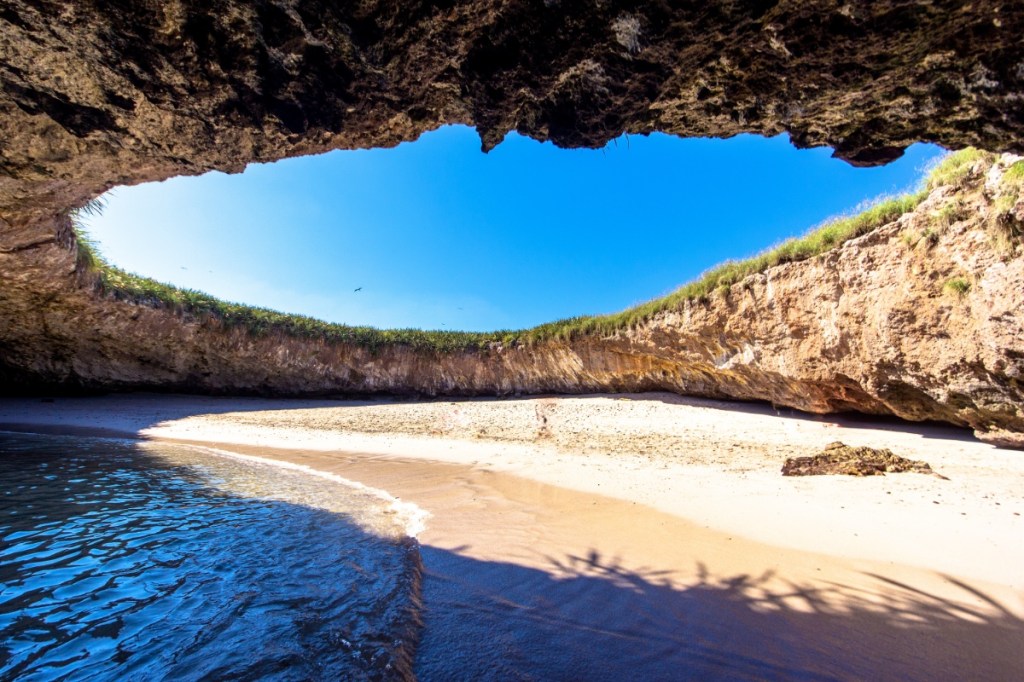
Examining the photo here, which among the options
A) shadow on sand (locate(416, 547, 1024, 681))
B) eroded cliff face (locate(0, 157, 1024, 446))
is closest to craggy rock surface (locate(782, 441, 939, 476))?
eroded cliff face (locate(0, 157, 1024, 446))

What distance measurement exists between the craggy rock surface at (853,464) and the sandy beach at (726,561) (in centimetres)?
38

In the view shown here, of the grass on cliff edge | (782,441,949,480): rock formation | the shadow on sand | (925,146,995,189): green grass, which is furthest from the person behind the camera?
the grass on cliff edge

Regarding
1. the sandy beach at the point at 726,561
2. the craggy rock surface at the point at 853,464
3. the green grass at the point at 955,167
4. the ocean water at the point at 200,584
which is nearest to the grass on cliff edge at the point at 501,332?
the green grass at the point at 955,167

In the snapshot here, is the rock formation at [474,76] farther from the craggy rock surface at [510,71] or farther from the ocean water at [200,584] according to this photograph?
the ocean water at [200,584]

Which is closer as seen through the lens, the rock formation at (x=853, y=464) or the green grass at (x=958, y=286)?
the rock formation at (x=853, y=464)

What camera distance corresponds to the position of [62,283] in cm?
1224

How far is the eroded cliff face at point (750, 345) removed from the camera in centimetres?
749

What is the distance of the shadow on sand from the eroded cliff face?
721cm

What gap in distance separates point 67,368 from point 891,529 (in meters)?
26.2

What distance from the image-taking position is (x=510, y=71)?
3.06 metres

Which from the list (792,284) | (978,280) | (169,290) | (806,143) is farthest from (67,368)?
(978,280)

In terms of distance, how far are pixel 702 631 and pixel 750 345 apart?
1078cm

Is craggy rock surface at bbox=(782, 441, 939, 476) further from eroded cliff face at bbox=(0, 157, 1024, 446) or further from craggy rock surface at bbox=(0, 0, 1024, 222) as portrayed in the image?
craggy rock surface at bbox=(0, 0, 1024, 222)

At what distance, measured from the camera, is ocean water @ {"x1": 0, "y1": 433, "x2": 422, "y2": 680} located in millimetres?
2586
